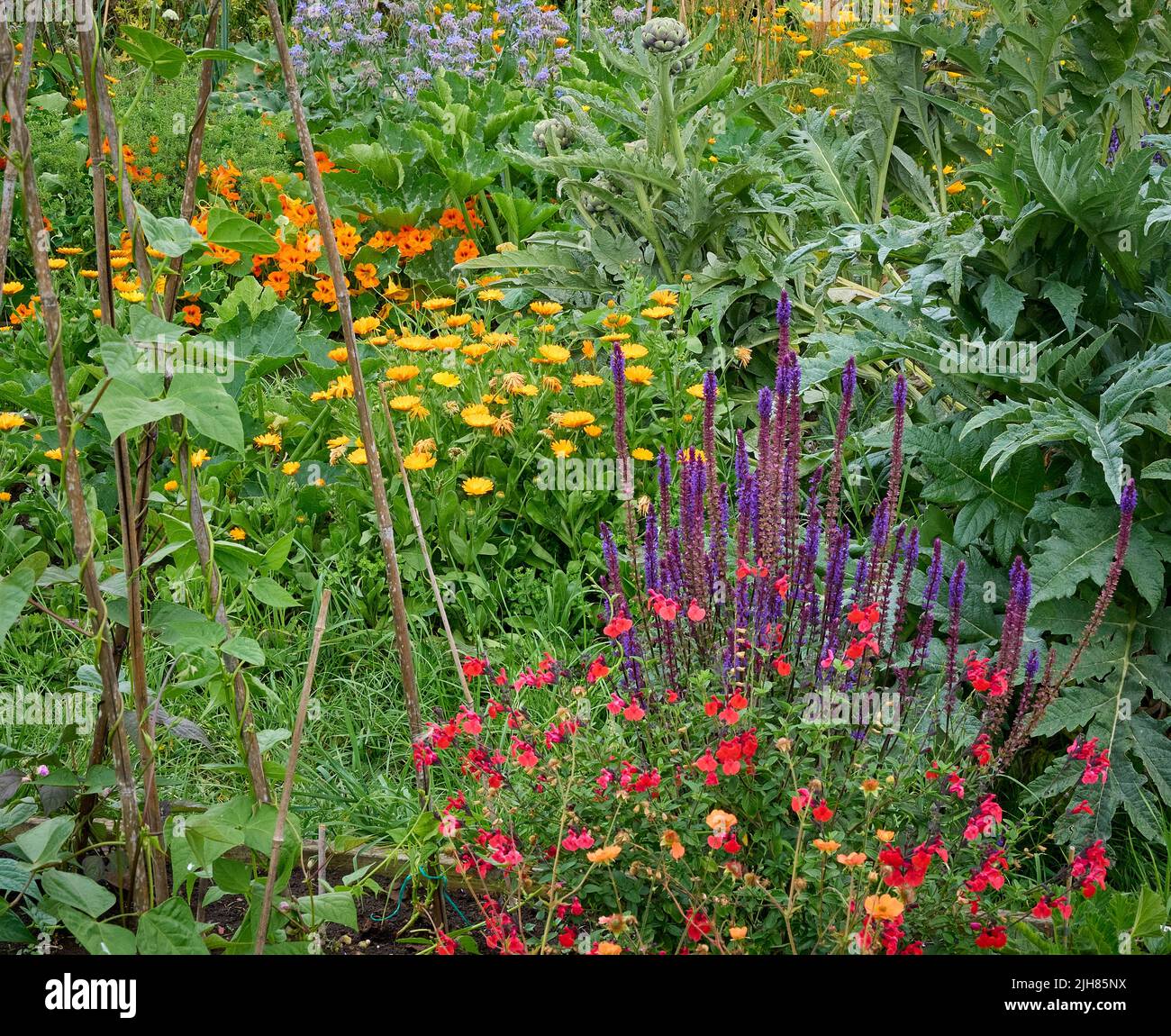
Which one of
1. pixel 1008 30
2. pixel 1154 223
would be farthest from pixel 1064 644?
pixel 1008 30

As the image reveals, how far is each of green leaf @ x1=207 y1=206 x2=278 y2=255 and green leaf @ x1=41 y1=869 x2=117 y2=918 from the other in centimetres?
95

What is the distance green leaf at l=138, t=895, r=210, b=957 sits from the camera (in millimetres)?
1787

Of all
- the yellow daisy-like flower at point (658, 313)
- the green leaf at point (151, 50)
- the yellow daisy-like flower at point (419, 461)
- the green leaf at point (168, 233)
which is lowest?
the yellow daisy-like flower at point (419, 461)

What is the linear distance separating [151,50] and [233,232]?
0.26 metres

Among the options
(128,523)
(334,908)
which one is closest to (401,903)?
(334,908)

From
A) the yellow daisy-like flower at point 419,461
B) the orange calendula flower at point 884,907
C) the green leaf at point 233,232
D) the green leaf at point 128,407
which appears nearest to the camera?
the green leaf at point 128,407

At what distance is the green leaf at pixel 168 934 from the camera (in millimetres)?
1787

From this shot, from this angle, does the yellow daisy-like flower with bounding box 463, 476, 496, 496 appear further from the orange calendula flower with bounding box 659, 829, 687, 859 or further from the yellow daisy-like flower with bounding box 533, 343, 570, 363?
the orange calendula flower with bounding box 659, 829, 687, 859

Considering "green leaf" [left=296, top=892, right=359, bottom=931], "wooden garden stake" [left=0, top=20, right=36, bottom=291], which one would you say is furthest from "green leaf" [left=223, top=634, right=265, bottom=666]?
"wooden garden stake" [left=0, top=20, right=36, bottom=291]

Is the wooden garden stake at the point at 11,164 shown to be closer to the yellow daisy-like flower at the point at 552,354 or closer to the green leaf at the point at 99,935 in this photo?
the green leaf at the point at 99,935

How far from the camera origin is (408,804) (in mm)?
2607

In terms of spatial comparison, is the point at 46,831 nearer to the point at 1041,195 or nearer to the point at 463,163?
the point at 1041,195

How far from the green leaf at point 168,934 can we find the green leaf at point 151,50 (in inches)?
46.0

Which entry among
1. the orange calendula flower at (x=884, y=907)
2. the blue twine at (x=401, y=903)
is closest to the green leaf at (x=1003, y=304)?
the orange calendula flower at (x=884, y=907)
